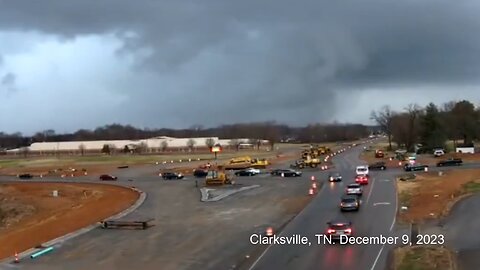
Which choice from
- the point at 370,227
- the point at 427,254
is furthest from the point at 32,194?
the point at 427,254

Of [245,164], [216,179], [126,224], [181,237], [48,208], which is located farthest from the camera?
[245,164]

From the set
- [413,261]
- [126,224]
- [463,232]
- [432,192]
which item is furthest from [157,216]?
[413,261]

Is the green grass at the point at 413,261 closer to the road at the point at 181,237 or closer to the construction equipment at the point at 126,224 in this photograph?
the road at the point at 181,237

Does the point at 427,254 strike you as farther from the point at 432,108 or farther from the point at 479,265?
the point at 432,108

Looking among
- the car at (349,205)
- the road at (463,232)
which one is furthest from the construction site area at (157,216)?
the road at (463,232)

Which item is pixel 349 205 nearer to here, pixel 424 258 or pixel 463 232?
pixel 463 232

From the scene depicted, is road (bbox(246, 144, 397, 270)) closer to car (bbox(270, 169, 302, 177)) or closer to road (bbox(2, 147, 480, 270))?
road (bbox(2, 147, 480, 270))
